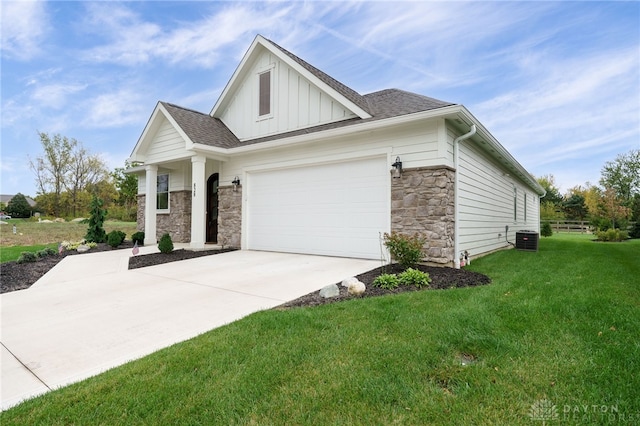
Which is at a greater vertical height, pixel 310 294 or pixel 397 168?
pixel 397 168

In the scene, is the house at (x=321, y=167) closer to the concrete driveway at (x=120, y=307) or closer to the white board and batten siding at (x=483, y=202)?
the white board and batten siding at (x=483, y=202)

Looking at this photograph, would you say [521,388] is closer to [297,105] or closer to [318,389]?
[318,389]

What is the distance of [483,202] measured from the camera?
904 cm

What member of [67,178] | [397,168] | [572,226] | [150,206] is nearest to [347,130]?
[397,168]

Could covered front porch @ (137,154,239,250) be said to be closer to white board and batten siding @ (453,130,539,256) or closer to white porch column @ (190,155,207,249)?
white porch column @ (190,155,207,249)

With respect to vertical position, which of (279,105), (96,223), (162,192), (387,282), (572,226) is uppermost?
(279,105)

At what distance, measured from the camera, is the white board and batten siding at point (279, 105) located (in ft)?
28.8

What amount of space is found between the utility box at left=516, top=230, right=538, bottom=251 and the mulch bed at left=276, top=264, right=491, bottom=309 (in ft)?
20.3

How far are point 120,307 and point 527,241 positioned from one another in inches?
453

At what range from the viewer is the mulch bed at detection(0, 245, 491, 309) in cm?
439

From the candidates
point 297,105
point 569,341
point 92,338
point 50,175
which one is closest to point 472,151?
point 297,105

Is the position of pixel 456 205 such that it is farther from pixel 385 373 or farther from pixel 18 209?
pixel 18 209

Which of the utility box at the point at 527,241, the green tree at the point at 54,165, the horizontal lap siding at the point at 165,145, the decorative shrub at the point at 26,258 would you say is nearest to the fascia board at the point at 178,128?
the horizontal lap siding at the point at 165,145

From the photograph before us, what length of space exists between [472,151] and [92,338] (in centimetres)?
846
